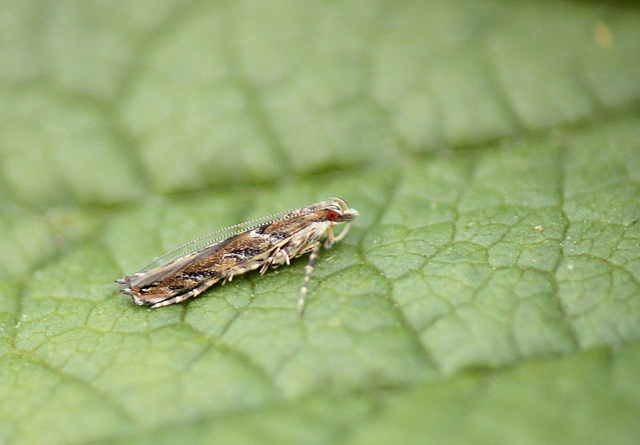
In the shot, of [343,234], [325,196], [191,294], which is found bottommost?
[191,294]

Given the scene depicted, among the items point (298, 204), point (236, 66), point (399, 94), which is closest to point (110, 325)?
point (298, 204)

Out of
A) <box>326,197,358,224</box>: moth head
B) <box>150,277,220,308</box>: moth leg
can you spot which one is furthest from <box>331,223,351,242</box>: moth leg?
<box>150,277,220,308</box>: moth leg

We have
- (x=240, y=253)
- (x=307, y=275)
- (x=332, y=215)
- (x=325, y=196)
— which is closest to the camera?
(x=307, y=275)

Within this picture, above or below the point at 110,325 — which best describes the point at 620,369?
below

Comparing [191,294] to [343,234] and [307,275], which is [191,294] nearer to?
[307,275]

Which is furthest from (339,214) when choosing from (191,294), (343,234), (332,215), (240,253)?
(191,294)

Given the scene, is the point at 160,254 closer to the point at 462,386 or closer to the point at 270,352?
the point at 270,352

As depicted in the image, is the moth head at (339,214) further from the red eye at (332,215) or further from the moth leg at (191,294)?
the moth leg at (191,294)
